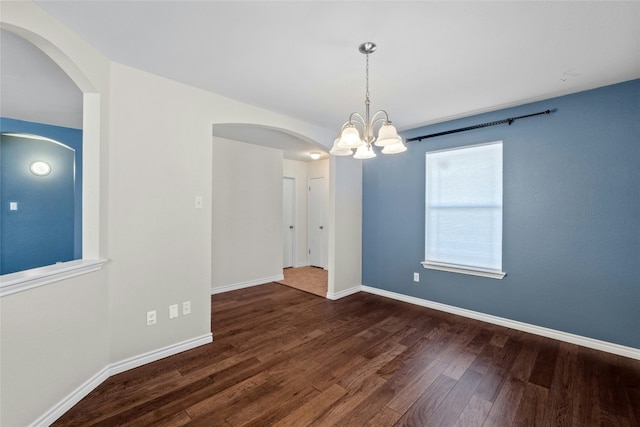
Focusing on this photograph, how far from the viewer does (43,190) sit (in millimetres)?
4188

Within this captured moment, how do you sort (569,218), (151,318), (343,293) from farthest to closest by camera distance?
(343,293) → (569,218) → (151,318)

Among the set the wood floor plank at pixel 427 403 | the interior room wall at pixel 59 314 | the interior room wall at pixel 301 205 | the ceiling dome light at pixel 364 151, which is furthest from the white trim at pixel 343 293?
the interior room wall at pixel 59 314

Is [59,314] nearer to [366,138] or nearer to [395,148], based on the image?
[366,138]

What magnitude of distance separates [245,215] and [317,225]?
2024mm

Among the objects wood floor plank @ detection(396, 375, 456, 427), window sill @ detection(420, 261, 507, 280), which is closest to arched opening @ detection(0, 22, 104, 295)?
wood floor plank @ detection(396, 375, 456, 427)

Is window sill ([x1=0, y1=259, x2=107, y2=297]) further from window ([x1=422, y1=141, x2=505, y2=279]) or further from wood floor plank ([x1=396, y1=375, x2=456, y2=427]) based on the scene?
window ([x1=422, y1=141, x2=505, y2=279])

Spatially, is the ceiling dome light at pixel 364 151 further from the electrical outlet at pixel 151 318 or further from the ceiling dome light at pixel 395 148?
the electrical outlet at pixel 151 318

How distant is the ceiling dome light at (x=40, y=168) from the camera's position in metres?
4.13

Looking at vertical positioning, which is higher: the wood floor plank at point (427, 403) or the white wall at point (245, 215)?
the white wall at point (245, 215)

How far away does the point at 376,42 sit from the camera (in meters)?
1.87

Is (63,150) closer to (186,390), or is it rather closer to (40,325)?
(40,325)

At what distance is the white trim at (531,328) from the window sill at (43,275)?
11.9ft

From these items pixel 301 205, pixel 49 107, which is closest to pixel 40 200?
pixel 49 107

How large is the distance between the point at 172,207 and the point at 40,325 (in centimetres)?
116
